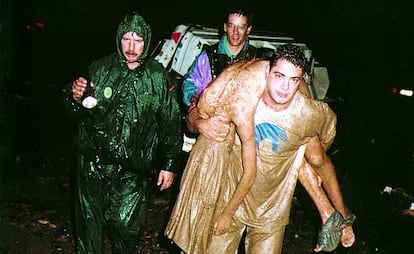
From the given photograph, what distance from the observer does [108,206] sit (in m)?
3.77

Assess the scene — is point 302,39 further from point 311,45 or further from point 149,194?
point 149,194

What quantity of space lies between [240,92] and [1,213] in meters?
3.61

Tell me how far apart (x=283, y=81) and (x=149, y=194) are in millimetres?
3741

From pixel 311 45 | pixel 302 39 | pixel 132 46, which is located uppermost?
pixel 302 39

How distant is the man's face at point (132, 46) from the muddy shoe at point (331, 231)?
187 centimetres

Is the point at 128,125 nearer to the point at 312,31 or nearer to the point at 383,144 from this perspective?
the point at 383,144

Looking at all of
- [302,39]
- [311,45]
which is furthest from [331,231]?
[302,39]

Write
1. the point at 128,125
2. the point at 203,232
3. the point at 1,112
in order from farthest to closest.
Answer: the point at 1,112 → the point at 128,125 → the point at 203,232

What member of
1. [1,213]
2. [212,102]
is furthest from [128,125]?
[1,213]

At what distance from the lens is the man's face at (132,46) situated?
3480 millimetres

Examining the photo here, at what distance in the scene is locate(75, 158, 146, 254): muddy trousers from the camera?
3695 millimetres

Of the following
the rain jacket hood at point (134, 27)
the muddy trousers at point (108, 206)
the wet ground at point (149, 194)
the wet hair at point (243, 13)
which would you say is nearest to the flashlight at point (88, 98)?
the rain jacket hood at point (134, 27)

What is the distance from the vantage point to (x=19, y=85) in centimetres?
1081

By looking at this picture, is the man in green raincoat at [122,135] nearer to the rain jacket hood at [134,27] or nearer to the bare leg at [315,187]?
the rain jacket hood at [134,27]
